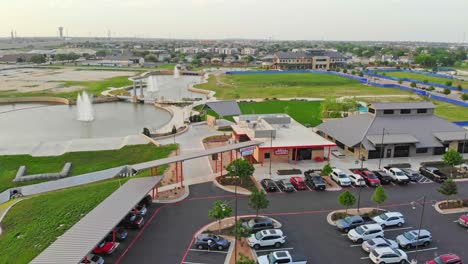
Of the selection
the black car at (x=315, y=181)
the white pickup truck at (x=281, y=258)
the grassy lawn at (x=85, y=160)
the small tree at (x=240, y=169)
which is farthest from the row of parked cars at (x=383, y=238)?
the grassy lawn at (x=85, y=160)

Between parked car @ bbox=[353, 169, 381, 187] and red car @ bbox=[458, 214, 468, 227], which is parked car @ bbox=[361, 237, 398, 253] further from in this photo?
parked car @ bbox=[353, 169, 381, 187]

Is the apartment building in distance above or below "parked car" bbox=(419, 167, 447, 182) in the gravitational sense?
above

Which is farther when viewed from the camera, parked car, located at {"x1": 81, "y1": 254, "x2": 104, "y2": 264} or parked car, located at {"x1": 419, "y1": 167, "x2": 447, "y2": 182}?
parked car, located at {"x1": 419, "y1": 167, "x2": 447, "y2": 182}

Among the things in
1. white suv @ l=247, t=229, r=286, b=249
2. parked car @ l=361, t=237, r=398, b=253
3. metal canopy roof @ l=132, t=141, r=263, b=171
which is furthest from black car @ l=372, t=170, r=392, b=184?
white suv @ l=247, t=229, r=286, b=249

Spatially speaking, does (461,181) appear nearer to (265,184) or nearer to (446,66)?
(265,184)

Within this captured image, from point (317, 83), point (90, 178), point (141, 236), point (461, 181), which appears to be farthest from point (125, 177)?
point (317, 83)
